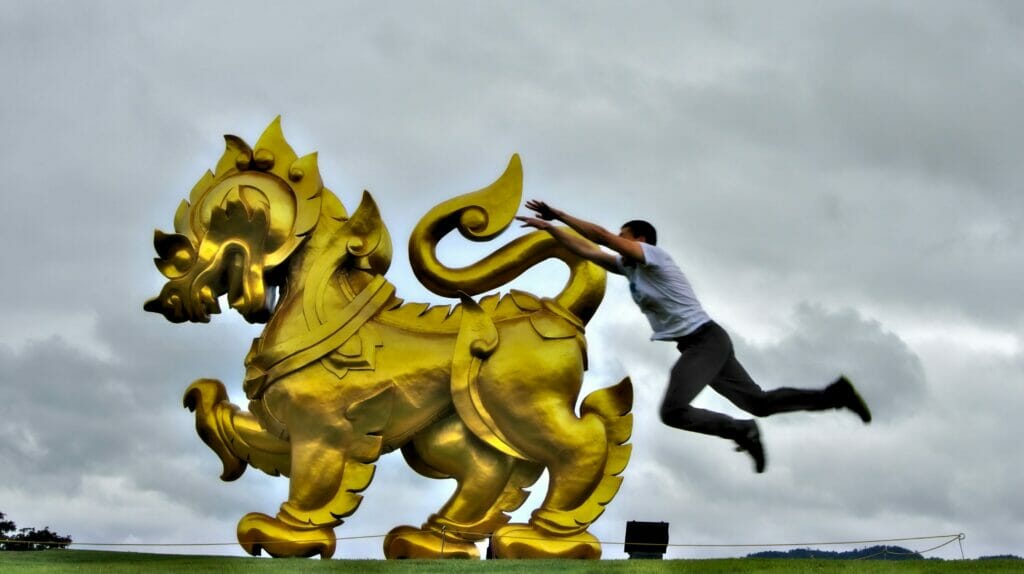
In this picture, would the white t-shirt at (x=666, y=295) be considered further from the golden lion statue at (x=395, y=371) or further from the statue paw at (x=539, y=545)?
the statue paw at (x=539, y=545)

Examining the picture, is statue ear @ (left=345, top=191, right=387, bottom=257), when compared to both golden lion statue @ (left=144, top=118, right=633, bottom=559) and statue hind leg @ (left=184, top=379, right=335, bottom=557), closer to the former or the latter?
golden lion statue @ (left=144, top=118, right=633, bottom=559)

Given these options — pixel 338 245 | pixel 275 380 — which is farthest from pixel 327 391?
pixel 338 245

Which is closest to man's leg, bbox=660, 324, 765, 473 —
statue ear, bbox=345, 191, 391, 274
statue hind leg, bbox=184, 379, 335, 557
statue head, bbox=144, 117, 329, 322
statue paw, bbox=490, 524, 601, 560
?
statue paw, bbox=490, 524, 601, 560

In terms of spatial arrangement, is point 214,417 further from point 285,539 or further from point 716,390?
point 716,390

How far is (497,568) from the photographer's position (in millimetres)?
7504

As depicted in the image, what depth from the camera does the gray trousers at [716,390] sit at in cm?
728

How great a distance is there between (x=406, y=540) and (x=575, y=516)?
1.01 metres

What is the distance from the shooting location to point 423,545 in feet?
27.2

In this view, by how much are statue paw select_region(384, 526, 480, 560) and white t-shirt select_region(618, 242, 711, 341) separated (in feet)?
5.64

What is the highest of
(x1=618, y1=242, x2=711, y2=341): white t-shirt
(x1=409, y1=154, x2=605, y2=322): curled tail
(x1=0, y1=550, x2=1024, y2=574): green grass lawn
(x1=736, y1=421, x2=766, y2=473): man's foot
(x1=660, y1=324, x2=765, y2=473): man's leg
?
(x1=409, y1=154, x2=605, y2=322): curled tail

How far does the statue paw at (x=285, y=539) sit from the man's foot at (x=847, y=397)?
3022 millimetres

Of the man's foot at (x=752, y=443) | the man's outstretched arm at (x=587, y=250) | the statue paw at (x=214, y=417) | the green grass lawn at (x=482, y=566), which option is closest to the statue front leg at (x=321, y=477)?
the green grass lawn at (x=482, y=566)

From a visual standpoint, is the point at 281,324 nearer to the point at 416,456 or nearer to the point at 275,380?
the point at 275,380

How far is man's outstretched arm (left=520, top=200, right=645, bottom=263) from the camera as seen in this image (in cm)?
734
